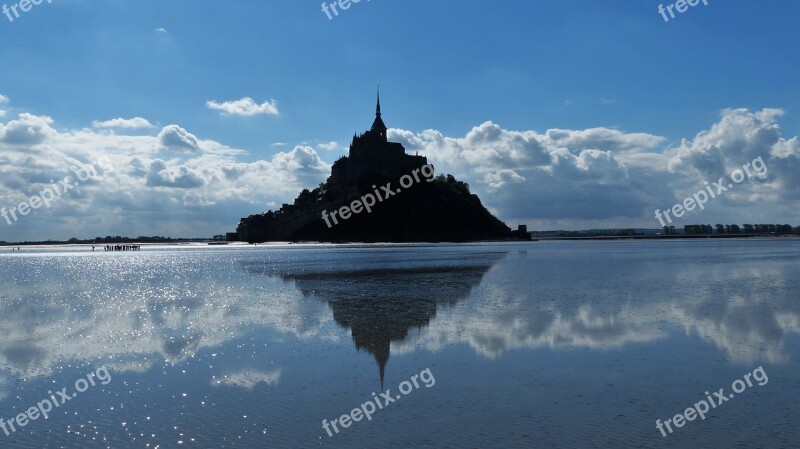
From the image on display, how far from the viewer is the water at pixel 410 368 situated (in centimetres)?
864

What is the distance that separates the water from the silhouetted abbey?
11278 centimetres

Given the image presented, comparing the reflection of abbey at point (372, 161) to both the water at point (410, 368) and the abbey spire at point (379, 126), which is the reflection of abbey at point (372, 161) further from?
the water at point (410, 368)

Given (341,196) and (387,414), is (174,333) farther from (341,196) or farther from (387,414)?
(341,196)

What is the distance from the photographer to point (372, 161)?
453ft

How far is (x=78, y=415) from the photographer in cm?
966

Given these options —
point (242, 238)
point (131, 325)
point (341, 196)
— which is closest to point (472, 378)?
point (131, 325)

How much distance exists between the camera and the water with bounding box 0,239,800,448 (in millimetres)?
8641

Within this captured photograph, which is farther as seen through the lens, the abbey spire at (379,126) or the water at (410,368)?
the abbey spire at (379,126)

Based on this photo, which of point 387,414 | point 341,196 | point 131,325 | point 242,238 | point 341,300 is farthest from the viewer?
point 242,238

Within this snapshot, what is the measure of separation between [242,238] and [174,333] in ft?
532

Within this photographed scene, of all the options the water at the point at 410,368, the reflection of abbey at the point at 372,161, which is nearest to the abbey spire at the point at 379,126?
the reflection of abbey at the point at 372,161

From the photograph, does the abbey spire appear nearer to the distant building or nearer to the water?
the distant building

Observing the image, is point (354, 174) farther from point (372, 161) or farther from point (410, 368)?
point (410, 368)

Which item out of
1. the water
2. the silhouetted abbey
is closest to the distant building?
the silhouetted abbey
